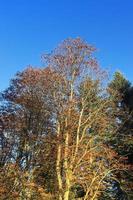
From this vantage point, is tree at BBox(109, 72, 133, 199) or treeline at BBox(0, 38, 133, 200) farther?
tree at BBox(109, 72, 133, 199)

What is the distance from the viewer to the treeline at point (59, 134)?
26.2m

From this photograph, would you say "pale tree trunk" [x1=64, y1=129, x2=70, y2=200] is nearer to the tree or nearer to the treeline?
the treeline

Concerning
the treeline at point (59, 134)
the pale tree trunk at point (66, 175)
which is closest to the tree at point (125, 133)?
the treeline at point (59, 134)

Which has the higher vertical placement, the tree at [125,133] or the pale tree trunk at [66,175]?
the tree at [125,133]

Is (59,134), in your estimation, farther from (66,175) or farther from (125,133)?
(125,133)

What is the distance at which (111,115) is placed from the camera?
30734 millimetres

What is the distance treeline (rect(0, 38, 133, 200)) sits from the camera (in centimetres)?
2617

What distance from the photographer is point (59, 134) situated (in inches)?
1061

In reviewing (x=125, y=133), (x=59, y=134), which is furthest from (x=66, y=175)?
(x=125, y=133)

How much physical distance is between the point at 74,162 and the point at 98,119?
427cm

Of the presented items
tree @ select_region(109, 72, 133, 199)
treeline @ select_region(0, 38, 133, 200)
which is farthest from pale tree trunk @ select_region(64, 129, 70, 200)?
tree @ select_region(109, 72, 133, 199)

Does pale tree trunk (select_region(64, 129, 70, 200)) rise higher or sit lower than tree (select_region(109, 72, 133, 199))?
lower

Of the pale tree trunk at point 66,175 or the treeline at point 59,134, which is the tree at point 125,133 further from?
the pale tree trunk at point 66,175

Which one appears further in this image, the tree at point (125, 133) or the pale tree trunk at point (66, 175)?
the tree at point (125, 133)
